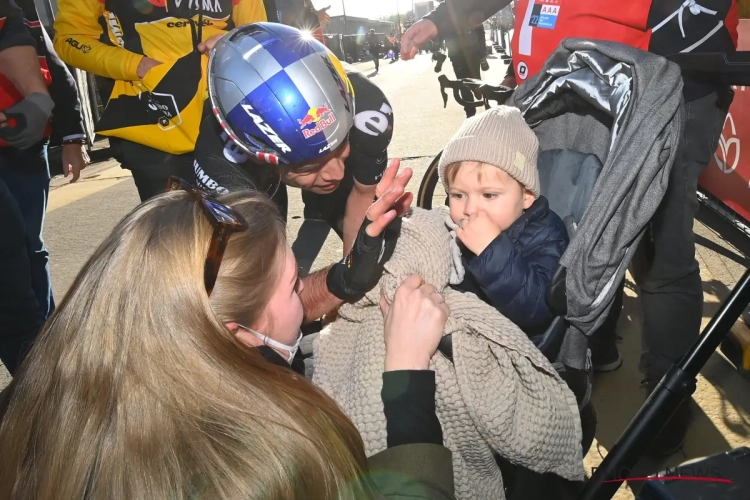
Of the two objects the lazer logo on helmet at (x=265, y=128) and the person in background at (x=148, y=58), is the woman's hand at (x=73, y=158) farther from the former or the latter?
the lazer logo on helmet at (x=265, y=128)

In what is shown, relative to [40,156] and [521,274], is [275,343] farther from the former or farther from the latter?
[40,156]

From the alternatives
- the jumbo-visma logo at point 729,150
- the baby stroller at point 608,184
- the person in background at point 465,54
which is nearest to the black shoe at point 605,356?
the baby stroller at point 608,184

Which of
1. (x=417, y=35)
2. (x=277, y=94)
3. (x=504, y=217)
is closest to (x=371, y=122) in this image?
(x=277, y=94)

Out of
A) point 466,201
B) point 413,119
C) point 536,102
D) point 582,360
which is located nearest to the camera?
point 582,360

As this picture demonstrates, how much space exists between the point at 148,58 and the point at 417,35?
128 cm

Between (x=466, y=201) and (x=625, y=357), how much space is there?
165 cm

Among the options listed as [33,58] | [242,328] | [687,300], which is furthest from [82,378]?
[33,58]

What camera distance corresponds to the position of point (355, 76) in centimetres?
258

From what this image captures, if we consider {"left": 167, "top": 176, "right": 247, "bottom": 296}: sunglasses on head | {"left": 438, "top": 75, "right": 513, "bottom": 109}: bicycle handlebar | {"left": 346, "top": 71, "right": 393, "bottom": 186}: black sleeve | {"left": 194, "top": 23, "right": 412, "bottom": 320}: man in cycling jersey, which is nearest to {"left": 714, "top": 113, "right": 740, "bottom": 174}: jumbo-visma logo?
{"left": 438, "top": 75, "right": 513, "bottom": 109}: bicycle handlebar

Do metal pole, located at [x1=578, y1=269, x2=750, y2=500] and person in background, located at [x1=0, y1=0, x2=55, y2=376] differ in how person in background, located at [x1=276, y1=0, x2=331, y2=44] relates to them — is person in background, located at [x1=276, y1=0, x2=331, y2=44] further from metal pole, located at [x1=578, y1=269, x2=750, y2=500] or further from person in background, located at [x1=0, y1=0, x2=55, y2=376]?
metal pole, located at [x1=578, y1=269, x2=750, y2=500]

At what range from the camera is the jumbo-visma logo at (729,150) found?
3761mm

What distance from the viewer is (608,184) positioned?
157 centimetres

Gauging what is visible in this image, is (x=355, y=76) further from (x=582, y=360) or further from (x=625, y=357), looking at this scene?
(x=625, y=357)

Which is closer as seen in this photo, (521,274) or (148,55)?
(521,274)
